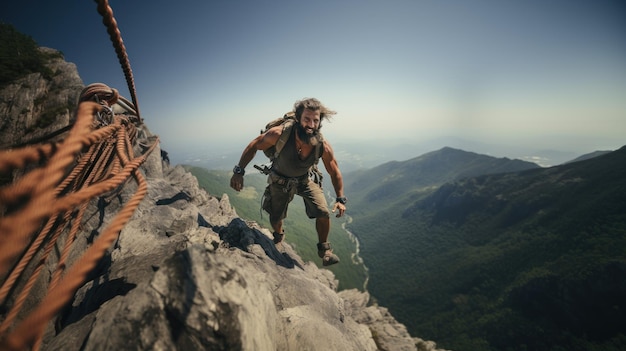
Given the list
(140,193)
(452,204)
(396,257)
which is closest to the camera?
(140,193)

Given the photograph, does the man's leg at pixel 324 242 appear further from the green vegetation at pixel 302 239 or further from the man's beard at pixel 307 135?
the green vegetation at pixel 302 239

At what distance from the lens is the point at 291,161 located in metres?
7.99

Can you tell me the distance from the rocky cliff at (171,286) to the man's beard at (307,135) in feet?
13.4

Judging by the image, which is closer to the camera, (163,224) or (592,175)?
(163,224)

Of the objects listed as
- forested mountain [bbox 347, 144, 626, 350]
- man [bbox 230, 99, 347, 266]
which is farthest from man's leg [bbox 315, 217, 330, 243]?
forested mountain [bbox 347, 144, 626, 350]

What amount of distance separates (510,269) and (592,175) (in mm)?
79256

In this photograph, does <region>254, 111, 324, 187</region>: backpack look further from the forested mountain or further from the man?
the forested mountain

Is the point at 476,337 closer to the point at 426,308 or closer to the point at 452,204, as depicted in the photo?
the point at 426,308

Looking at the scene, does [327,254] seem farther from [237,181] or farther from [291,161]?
[237,181]

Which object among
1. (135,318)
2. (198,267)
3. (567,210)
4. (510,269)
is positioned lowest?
(510,269)

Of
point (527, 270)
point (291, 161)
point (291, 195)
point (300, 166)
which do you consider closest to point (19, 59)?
point (291, 161)

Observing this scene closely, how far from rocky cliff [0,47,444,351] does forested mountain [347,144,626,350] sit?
366 ft

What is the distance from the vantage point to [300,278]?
878 cm

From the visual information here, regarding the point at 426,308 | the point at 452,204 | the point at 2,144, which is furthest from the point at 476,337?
the point at 2,144
